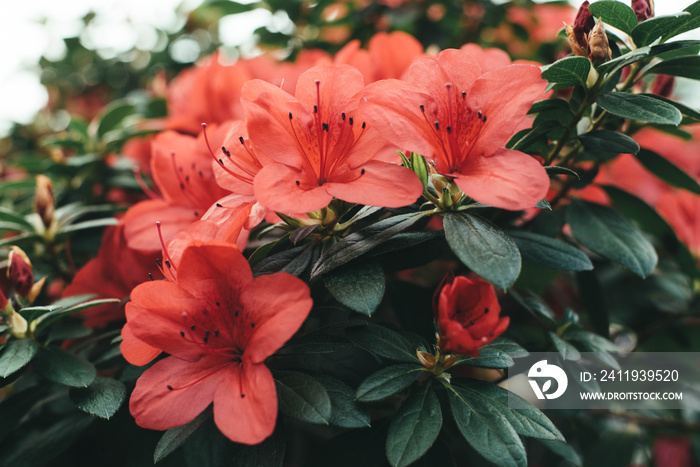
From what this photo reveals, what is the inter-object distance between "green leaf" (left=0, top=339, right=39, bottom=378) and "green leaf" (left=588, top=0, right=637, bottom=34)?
3.89 feet

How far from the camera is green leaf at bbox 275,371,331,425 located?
75 cm

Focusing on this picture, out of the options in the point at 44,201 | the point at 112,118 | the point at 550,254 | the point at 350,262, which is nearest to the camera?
the point at 350,262

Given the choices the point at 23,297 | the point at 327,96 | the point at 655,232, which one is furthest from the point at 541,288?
the point at 23,297

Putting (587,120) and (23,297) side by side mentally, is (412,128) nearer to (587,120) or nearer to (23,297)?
(587,120)

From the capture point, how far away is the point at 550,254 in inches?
37.1

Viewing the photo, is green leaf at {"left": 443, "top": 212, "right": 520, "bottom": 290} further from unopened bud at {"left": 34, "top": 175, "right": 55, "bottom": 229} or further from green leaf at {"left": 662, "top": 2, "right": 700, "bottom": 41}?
unopened bud at {"left": 34, "top": 175, "right": 55, "bottom": 229}

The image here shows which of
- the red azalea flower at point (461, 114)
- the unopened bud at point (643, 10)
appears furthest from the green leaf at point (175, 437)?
the unopened bud at point (643, 10)

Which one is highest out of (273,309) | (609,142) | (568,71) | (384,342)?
(568,71)

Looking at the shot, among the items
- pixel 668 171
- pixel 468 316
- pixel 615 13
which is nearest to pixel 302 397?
pixel 468 316

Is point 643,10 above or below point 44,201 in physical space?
above

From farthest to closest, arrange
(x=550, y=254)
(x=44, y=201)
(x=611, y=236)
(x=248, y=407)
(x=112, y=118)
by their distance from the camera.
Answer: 1. (x=112, y=118)
2. (x=44, y=201)
3. (x=611, y=236)
4. (x=550, y=254)
5. (x=248, y=407)

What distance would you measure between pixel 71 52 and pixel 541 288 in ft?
8.13

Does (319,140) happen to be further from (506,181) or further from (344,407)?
(344,407)

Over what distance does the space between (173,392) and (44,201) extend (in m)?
0.73
